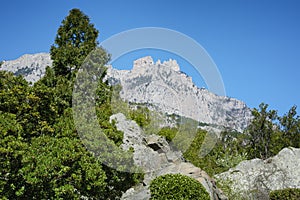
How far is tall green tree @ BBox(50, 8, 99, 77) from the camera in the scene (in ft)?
50.5

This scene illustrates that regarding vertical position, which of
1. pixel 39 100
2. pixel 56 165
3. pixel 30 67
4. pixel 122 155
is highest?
pixel 30 67

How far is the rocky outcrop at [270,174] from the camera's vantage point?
17.7 meters

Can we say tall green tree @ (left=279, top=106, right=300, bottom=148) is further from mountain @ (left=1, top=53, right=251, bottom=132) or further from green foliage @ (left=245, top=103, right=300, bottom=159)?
mountain @ (left=1, top=53, right=251, bottom=132)

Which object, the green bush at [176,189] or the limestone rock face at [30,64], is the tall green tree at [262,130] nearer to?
the green bush at [176,189]

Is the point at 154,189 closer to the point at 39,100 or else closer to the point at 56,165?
the point at 56,165

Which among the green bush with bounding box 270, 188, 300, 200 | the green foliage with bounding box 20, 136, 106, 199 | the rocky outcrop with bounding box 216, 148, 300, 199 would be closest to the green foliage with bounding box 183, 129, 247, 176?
the rocky outcrop with bounding box 216, 148, 300, 199

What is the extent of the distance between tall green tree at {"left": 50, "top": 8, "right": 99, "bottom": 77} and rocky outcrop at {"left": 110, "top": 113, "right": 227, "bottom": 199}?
10.8 feet

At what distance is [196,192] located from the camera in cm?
1027

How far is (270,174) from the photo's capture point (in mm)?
18844

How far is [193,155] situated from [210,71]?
16.7 m

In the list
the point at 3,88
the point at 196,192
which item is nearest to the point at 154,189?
the point at 196,192

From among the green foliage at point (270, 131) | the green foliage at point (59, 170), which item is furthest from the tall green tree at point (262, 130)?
the green foliage at point (59, 170)

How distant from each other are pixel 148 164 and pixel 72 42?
724 cm

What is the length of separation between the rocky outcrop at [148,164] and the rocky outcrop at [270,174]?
315cm
